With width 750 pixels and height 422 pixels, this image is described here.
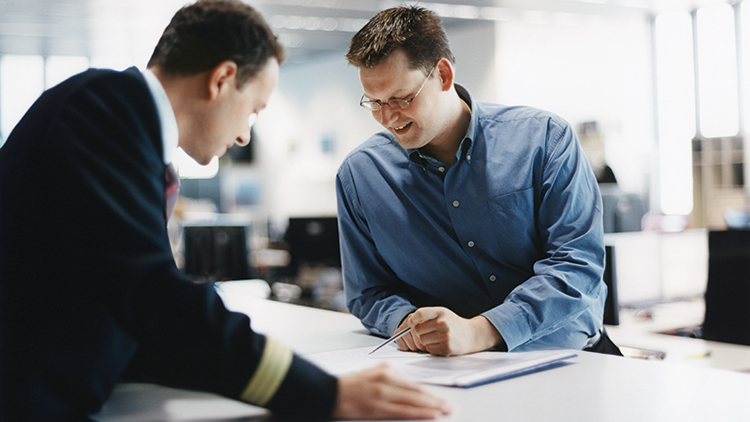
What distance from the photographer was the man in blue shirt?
4.67ft

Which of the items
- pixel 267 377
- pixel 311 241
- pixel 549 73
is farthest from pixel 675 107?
pixel 267 377

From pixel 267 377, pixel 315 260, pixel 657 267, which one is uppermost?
pixel 267 377

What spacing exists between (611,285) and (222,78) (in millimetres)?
1656

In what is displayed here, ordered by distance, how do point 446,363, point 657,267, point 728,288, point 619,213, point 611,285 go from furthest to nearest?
point 619,213
point 657,267
point 728,288
point 611,285
point 446,363

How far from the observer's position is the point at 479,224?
5.00ft

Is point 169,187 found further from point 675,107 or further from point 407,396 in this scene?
point 675,107

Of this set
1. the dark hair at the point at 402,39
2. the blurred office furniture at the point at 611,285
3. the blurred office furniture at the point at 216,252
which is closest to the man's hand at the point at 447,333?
the dark hair at the point at 402,39

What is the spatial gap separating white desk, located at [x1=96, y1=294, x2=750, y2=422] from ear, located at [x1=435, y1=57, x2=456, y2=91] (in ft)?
2.52

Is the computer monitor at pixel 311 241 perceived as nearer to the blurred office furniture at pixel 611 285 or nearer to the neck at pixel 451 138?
the blurred office furniture at pixel 611 285

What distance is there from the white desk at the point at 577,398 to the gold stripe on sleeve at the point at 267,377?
0.27 feet

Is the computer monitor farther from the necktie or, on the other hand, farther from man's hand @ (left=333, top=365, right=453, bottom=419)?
man's hand @ (left=333, top=365, right=453, bottom=419)

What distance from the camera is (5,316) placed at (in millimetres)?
719

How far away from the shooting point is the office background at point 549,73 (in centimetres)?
724

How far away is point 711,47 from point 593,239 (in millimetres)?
8410
